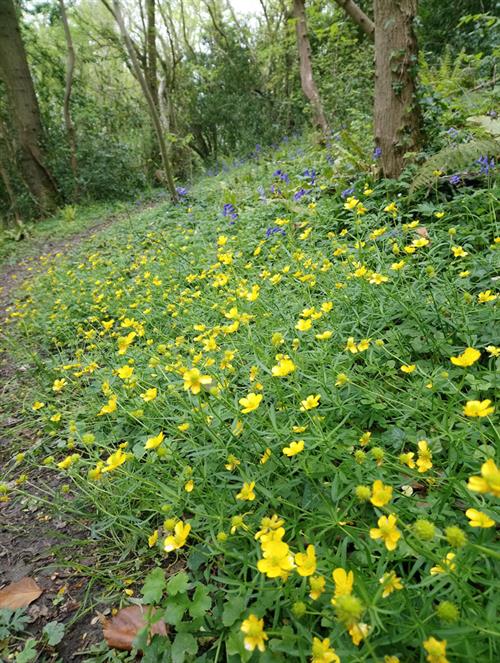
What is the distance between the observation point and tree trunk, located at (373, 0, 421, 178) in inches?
114

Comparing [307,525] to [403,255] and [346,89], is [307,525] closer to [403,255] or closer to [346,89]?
[403,255]

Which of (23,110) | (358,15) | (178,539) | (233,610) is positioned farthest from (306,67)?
(233,610)

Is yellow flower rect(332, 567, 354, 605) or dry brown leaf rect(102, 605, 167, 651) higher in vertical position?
yellow flower rect(332, 567, 354, 605)

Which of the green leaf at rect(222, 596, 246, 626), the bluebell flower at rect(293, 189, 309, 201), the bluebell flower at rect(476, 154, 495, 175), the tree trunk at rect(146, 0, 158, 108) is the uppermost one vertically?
the tree trunk at rect(146, 0, 158, 108)

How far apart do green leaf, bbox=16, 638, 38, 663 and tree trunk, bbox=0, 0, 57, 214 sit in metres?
9.96

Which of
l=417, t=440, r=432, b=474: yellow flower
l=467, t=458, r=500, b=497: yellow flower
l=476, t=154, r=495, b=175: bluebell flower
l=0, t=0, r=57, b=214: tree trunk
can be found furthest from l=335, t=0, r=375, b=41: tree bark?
l=0, t=0, r=57, b=214: tree trunk

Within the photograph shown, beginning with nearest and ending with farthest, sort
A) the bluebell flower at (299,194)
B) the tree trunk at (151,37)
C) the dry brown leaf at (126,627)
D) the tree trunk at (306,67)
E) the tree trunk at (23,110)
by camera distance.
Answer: the dry brown leaf at (126,627)
the bluebell flower at (299,194)
the tree trunk at (306,67)
the tree trunk at (151,37)
the tree trunk at (23,110)

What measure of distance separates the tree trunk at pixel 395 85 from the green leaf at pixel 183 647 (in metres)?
3.22

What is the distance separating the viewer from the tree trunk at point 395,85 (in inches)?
114

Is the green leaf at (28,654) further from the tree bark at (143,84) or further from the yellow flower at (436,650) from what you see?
the tree bark at (143,84)

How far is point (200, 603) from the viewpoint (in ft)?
3.58

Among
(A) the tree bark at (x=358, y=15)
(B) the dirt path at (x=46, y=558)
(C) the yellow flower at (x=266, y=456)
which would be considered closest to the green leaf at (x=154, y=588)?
(B) the dirt path at (x=46, y=558)

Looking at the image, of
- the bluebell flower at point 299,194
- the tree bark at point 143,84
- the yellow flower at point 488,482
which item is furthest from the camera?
the tree bark at point 143,84

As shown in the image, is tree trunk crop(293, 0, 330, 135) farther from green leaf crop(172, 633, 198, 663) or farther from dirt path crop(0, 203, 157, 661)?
green leaf crop(172, 633, 198, 663)
